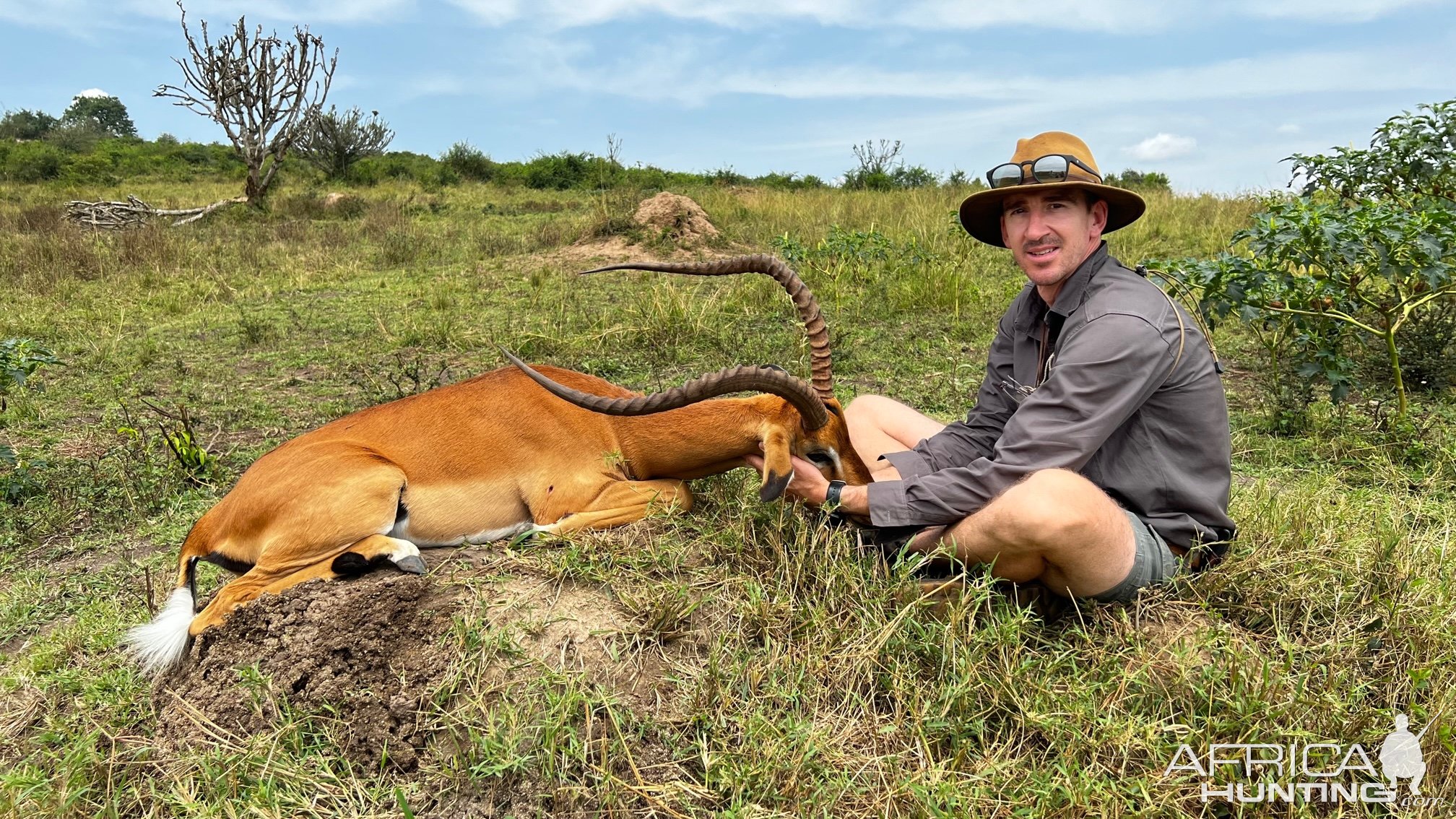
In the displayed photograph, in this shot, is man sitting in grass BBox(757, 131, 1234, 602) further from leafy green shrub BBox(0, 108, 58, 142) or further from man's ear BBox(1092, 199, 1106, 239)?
leafy green shrub BBox(0, 108, 58, 142)

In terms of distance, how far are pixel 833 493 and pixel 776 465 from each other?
10.4 inches

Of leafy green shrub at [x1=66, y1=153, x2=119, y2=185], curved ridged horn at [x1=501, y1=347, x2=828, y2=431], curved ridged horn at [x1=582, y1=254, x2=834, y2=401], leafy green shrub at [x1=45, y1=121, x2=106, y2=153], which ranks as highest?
leafy green shrub at [x1=45, y1=121, x2=106, y2=153]

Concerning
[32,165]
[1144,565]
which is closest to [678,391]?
[1144,565]

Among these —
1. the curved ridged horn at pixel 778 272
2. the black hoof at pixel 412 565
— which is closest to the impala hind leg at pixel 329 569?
the black hoof at pixel 412 565

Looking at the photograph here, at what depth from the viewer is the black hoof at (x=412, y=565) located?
3.42m

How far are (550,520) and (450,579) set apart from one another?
1.86 ft

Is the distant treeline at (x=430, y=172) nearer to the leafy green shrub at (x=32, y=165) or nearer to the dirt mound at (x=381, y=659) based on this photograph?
the leafy green shrub at (x=32, y=165)

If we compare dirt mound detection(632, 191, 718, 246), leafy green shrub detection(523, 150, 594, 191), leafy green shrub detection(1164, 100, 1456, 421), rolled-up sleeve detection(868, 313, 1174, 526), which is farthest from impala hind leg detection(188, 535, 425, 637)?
leafy green shrub detection(523, 150, 594, 191)

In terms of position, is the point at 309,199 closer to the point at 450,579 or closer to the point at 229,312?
the point at 229,312

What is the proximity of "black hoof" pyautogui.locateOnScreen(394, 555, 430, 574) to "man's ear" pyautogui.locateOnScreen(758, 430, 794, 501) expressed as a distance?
1.39 meters

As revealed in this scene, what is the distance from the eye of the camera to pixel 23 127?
145 ft

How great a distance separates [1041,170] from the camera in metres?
3.28

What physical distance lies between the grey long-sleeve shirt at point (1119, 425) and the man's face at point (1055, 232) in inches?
2.5

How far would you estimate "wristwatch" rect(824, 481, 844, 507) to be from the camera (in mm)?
3424
